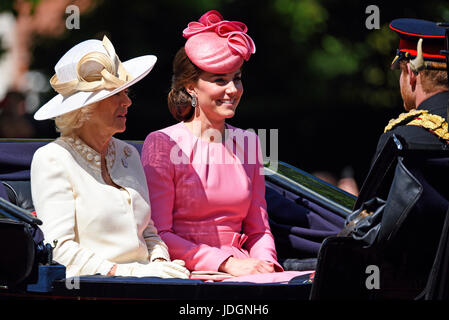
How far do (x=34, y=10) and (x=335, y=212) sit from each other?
118 inches

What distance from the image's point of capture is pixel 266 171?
5258mm

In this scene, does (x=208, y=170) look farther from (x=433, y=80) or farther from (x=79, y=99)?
(x=433, y=80)

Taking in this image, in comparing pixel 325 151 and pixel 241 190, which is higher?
pixel 241 190

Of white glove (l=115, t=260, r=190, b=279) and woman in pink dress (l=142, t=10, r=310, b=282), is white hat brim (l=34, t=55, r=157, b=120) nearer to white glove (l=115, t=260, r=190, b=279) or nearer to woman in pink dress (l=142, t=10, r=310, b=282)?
woman in pink dress (l=142, t=10, r=310, b=282)

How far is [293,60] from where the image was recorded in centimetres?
799

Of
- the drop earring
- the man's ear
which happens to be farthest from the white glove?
the man's ear

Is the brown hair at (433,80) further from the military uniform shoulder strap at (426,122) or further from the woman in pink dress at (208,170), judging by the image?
the woman in pink dress at (208,170)

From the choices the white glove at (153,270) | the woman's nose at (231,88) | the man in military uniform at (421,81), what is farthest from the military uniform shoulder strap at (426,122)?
the white glove at (153,270)

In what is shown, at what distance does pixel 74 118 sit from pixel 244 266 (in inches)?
37.3

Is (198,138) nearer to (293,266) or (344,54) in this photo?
(293,266)
